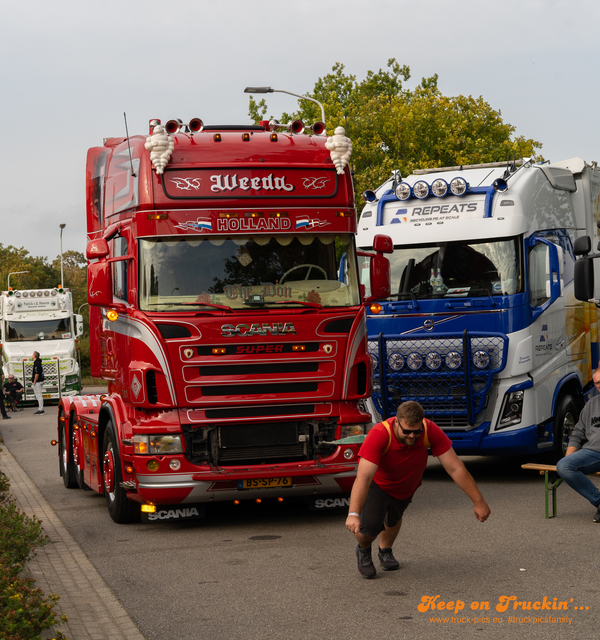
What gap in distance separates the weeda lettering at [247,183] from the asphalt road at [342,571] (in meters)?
3.34

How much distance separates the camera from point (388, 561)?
7426mm

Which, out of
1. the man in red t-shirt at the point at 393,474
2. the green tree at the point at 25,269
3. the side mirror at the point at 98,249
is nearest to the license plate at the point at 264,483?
the man in red t-shirt at the point at 393,474

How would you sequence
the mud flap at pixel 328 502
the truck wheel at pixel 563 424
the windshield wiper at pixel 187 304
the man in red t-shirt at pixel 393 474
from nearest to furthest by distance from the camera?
the man in red t-shirt at pixel 393 474
the windshield wiper at pixel 187 304
the mud flap at pixel 328 502
the truck wheel at pixel 563 424

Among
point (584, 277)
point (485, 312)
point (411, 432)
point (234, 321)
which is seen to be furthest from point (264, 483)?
point (584, 277)

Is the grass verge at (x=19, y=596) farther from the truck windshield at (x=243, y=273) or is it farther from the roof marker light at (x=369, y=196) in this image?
the roof marker light at (x=369, y=196)

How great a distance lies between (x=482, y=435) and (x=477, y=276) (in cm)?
190

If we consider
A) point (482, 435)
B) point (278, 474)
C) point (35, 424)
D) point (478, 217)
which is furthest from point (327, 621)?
point (35, 424)

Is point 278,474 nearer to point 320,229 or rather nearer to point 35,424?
point 320,229

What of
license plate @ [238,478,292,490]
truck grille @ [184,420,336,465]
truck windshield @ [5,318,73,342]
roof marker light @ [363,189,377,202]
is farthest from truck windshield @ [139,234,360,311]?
truck windshield @ [5,318,73,342]

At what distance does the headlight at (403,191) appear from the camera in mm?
12375

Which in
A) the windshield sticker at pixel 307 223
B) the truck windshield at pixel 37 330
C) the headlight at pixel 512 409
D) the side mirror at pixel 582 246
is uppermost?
the windshield sticker at pixel 307 223

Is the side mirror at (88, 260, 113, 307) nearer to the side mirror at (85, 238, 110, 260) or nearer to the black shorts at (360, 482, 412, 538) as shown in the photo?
the side mirror at (85, 238, 110, 260)

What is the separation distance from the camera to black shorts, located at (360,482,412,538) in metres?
7.14

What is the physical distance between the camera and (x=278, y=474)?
9.03 m
